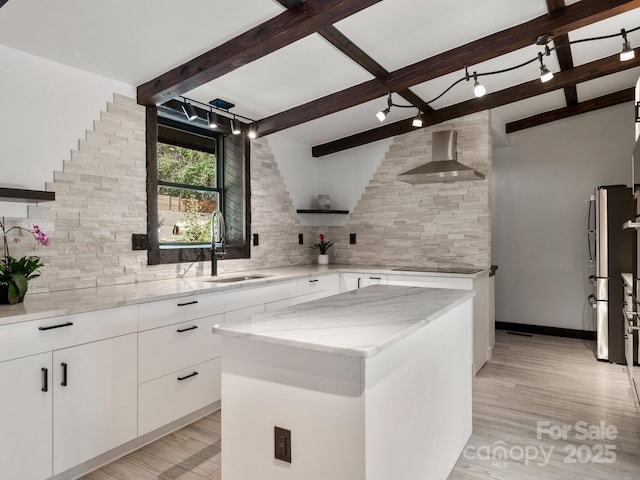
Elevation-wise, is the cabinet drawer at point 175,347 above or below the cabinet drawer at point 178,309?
below

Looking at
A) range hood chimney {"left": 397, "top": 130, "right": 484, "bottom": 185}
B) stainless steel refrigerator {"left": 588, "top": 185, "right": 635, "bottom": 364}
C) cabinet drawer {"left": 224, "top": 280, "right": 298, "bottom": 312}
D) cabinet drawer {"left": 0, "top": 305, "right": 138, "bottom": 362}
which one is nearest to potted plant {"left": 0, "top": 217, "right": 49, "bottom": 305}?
cabinet drawer {"left": 0, "top": 305, "right": 138, "bottom": 362}

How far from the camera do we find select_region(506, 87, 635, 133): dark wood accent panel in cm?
449

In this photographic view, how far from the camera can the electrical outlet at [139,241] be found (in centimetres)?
303

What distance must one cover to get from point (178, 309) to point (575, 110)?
15.9 ft

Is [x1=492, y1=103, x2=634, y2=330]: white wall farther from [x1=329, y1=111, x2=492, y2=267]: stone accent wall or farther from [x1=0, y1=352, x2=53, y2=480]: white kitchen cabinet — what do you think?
[x1=0, y1=352, x2=53, y2=480]: white kitchen cabinet

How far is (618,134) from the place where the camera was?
4.64 m

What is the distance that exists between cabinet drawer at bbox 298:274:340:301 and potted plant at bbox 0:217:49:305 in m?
2.05

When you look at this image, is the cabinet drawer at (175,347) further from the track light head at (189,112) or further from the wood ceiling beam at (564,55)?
the wood ceiling beam at (564,55)

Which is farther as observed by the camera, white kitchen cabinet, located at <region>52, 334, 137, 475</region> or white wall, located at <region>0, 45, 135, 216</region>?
white wall, located at <region>0, 45, 135, 216</region>

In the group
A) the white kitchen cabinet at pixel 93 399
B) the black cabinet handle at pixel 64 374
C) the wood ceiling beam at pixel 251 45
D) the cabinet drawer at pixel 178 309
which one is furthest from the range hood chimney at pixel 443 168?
the black cabinet handle at pixel 64 374

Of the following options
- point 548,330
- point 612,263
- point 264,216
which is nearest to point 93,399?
point 264,216

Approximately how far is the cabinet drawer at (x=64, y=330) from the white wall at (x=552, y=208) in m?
4.64

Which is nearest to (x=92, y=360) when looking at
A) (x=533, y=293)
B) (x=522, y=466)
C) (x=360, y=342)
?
(x=360, y=342)

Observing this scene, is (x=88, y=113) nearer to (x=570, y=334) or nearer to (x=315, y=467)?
(x=315, y=467)
